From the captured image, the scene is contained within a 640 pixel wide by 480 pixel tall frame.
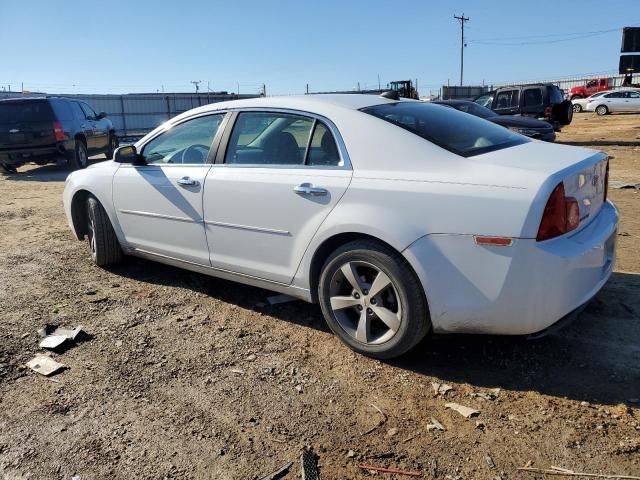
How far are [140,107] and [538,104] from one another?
17.6 m

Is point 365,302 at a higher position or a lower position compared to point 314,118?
lower

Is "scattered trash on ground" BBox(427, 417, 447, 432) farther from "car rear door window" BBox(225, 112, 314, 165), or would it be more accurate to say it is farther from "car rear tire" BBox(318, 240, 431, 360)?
"car rear door window" BBox(225, 112, 314, 165)

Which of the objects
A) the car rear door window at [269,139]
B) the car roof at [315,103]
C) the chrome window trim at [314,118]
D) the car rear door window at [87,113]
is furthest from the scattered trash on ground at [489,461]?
the car rear door window at [87,113]

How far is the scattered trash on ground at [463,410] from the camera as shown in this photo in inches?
111

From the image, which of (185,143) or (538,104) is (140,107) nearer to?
(538,104)

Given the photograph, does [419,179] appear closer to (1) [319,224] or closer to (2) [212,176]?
(1) [319,224]

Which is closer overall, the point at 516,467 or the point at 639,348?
the point at 516,467

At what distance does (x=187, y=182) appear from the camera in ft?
13.5

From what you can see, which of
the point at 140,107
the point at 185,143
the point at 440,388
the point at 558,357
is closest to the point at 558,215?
the point at 558,357

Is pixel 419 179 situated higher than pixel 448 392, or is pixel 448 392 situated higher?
pixel 419 179

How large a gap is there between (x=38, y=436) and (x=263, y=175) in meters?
1.96

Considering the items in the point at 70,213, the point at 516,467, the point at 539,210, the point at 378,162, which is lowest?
the point at 516,467

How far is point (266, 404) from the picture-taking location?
117 inches

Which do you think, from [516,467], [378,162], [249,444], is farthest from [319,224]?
[516,467]
